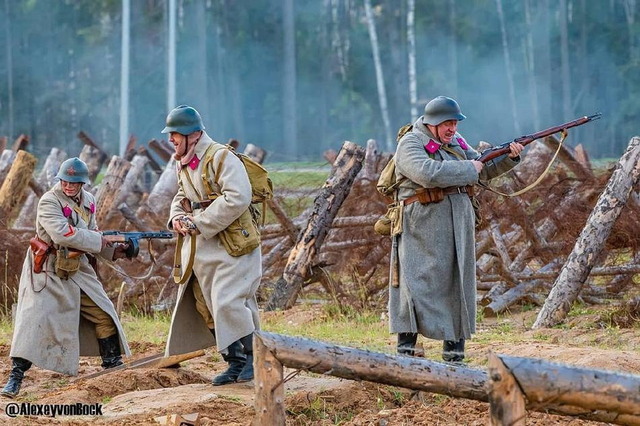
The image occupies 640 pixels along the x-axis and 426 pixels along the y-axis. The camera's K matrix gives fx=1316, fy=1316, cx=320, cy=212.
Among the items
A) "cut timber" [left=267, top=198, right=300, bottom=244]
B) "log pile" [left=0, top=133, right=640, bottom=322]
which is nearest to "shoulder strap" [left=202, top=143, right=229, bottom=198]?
"log pile" [left=0, top=133, right=640, bottom=322]

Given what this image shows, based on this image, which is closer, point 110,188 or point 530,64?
point 110,188

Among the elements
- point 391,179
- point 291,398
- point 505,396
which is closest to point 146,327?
point 391,179

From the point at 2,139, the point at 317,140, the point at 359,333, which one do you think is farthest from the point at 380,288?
the point at 317,140

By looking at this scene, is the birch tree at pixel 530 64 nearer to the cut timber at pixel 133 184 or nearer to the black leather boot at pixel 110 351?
the cut timber at pixel 133 184

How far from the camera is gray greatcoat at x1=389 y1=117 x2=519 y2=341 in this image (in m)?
8.45

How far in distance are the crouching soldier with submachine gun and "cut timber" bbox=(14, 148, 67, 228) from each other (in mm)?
6531

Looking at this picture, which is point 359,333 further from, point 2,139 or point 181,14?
point 181,14

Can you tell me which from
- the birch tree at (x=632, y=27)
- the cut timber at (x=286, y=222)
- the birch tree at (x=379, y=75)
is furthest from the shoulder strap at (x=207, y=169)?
the birch tree at (x=632, y=27)

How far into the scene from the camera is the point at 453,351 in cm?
855

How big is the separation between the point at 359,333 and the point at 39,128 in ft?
143

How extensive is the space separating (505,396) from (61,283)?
5162 mm

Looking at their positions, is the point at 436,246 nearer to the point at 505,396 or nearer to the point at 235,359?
the point at 235,359

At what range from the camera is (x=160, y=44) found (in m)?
53.3

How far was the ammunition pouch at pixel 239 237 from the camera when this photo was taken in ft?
28.2
